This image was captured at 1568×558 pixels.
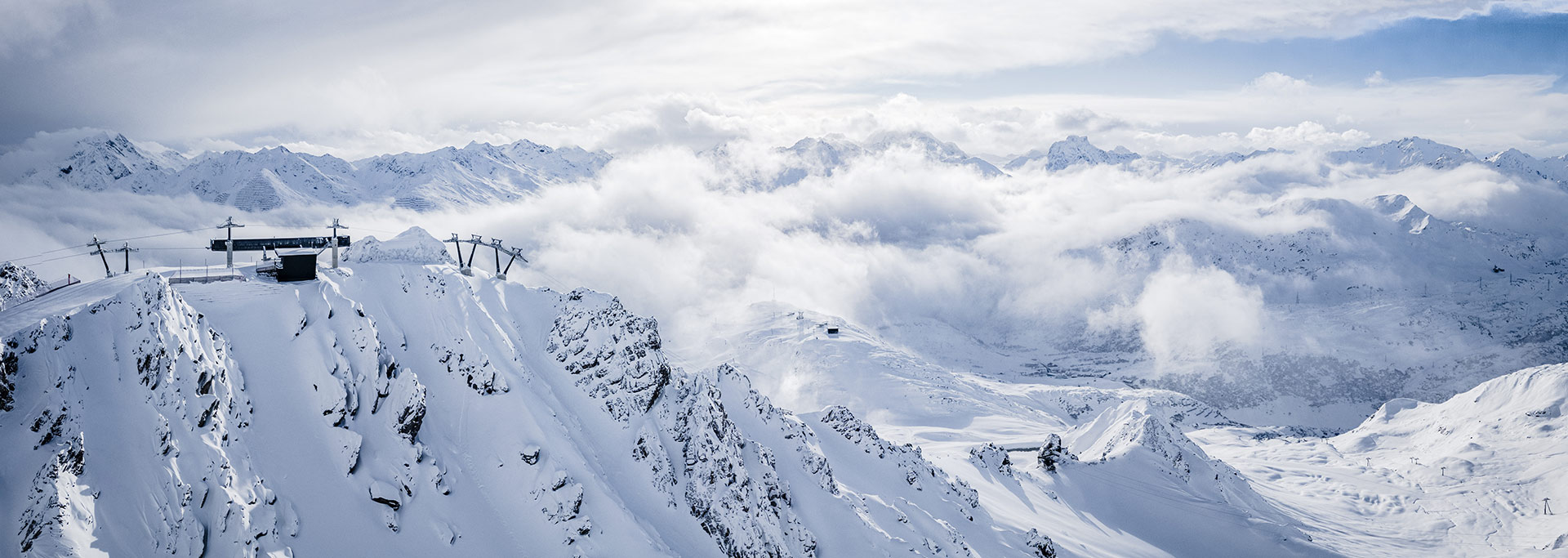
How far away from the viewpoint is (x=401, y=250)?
238 ft

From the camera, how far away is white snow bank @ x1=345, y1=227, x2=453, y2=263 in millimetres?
71062

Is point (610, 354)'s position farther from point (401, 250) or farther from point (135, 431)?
point (135, 431)

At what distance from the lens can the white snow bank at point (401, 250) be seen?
233 ft

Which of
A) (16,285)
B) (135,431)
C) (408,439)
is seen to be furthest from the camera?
(408,439)

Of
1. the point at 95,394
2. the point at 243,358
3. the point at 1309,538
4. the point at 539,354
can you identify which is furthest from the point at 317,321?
the point at 1309,538

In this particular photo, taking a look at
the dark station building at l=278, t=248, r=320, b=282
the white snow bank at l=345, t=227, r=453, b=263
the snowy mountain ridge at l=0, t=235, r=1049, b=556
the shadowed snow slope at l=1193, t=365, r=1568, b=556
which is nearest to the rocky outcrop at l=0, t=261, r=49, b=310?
the snowy mountain ridge at l=0, t=235, r=1049, b=556

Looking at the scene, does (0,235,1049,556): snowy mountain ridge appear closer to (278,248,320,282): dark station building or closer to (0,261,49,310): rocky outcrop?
(278,248,320,282): dark station building

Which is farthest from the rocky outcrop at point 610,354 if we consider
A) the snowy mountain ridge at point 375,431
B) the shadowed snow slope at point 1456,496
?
the shadowed snow slope at point 1456,496

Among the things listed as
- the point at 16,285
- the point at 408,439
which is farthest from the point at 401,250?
the point at 16,285

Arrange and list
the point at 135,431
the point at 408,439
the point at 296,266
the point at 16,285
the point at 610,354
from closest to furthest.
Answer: the point at 135,431, the point at 16,285, the point at 408,439, the point at 296,266, the point at 610,354

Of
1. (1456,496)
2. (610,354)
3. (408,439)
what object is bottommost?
(1456,496)

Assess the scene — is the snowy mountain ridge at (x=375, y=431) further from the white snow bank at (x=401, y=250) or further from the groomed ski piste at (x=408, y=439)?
the white snow bank at (x=401, y=250)

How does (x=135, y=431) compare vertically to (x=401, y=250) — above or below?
below

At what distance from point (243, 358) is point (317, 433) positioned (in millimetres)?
8642
